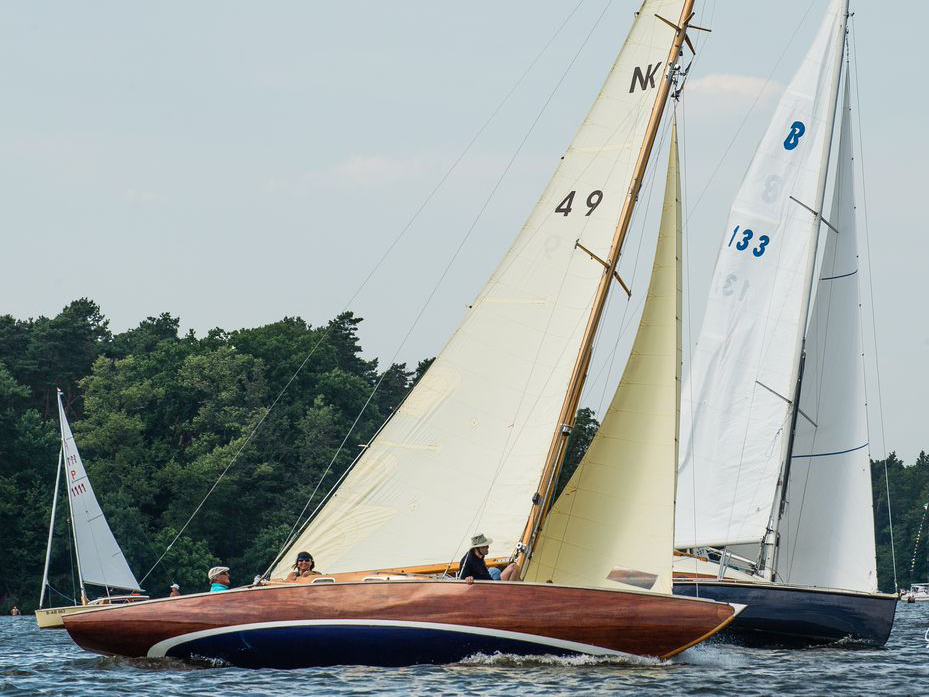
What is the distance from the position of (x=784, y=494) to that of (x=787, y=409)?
5.89 ft

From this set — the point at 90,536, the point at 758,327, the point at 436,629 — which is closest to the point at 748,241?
the point at 758,327

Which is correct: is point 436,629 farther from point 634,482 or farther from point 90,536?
point 90,536

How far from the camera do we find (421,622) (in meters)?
20.4

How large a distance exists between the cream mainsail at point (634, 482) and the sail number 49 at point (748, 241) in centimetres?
1217

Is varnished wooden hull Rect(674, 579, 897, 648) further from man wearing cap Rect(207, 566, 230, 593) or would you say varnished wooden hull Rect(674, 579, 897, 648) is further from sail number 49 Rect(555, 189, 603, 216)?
man wearing cap Rect(207, 566, 230, 593)

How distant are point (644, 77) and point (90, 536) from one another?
26148 millimetres

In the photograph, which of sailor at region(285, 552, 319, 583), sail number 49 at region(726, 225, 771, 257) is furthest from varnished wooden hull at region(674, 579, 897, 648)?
sailor at region(285, 552, 319, 583)

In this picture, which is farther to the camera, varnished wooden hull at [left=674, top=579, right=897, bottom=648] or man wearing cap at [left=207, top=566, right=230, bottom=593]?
varnished wooden hull at [left=674, top=579, right=897, bottom=648]

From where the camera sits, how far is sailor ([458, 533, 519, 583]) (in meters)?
21.1

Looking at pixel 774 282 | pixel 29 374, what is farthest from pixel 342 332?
pixel 774 282

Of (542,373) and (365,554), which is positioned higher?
(542,373)

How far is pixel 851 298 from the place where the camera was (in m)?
33.5

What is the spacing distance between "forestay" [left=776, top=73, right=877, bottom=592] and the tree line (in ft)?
85.5

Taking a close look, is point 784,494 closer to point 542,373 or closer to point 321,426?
point 542,373
